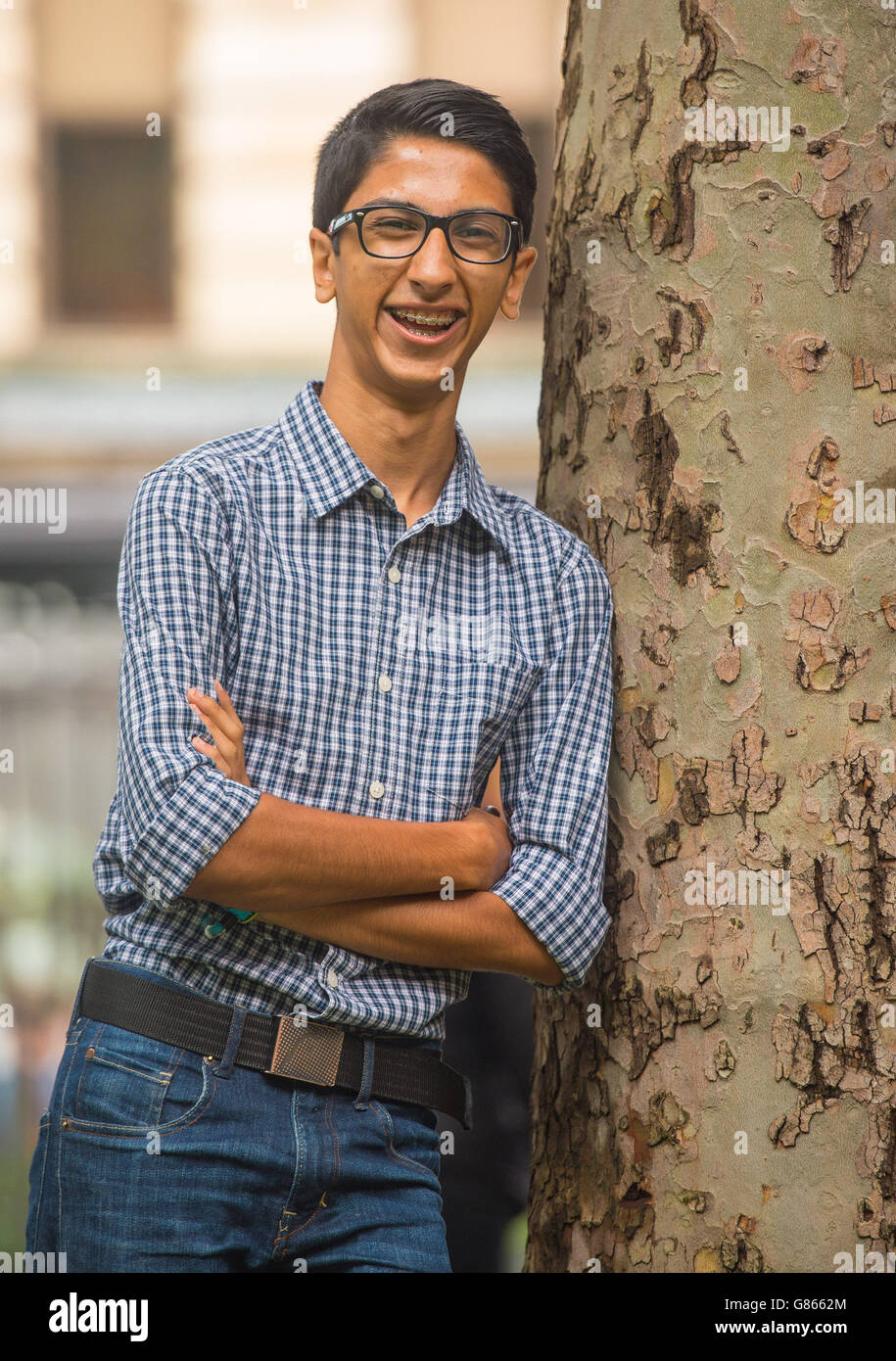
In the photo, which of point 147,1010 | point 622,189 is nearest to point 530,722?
point 147,1010

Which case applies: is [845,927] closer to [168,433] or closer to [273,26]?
[168,433]

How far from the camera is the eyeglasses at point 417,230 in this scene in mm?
2693

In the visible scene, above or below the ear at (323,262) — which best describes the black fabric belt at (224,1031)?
below

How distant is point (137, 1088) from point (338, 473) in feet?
3.69

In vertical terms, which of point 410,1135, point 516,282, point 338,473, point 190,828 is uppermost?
point 516,282

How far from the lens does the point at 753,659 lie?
2670mm

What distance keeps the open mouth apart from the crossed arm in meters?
0.77

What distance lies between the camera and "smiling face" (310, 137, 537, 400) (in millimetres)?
2691

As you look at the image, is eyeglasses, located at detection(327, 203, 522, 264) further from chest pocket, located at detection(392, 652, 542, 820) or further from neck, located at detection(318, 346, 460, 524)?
chest pocket, located at detection(392, 652, 542, 820)

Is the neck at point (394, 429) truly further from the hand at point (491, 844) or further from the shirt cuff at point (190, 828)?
the shirt cuff at point (190, 828)

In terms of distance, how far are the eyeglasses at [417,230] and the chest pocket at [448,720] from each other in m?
0.74

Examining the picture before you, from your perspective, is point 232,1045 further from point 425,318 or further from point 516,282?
point 516,282

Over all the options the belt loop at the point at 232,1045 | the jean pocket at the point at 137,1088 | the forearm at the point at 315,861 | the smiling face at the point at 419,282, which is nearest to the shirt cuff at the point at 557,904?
the forearm at the point at 315,861

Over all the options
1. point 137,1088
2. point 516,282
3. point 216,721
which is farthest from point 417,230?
point 137,1088
